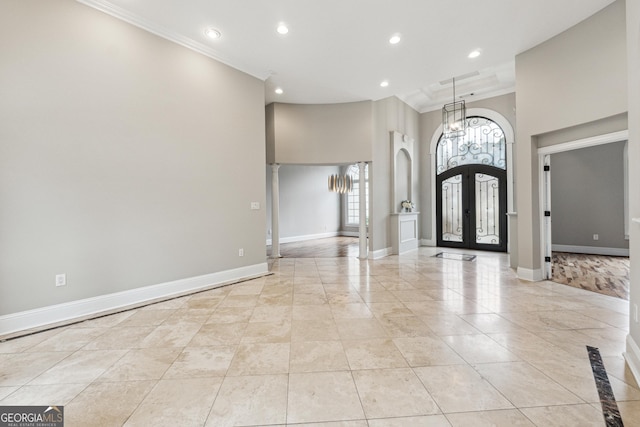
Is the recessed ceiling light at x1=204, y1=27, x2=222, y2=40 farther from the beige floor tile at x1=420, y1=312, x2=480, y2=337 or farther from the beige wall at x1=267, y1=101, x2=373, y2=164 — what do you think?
the beige floor tile at x1=420, y1=312, x2=480, y2=337

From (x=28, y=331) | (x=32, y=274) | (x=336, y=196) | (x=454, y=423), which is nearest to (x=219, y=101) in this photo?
(x=32, y=274)

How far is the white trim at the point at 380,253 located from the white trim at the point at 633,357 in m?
4.35

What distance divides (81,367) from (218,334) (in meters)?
1.02

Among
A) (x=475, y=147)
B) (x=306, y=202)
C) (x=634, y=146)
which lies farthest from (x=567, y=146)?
(x=306, y=202)

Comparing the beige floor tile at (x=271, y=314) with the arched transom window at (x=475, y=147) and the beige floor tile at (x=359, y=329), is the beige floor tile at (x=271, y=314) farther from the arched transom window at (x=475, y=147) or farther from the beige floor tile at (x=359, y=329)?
the arched transom window at (x=475, y=147)

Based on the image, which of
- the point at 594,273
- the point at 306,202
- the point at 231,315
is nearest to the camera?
the point at 231,315

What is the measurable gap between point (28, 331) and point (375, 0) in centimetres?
516

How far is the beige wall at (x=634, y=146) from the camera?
1998mm

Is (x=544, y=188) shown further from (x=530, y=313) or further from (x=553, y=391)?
(x=553, y=391)

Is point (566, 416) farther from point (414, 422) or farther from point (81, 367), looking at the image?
point (81, 367)

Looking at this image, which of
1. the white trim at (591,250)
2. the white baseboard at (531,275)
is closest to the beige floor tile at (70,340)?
the white baseboard at (531,275)

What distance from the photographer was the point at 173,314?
10.4 ft

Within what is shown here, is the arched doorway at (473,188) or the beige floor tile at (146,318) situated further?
the arched doorway at (473,188)

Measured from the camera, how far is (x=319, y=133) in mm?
6414
